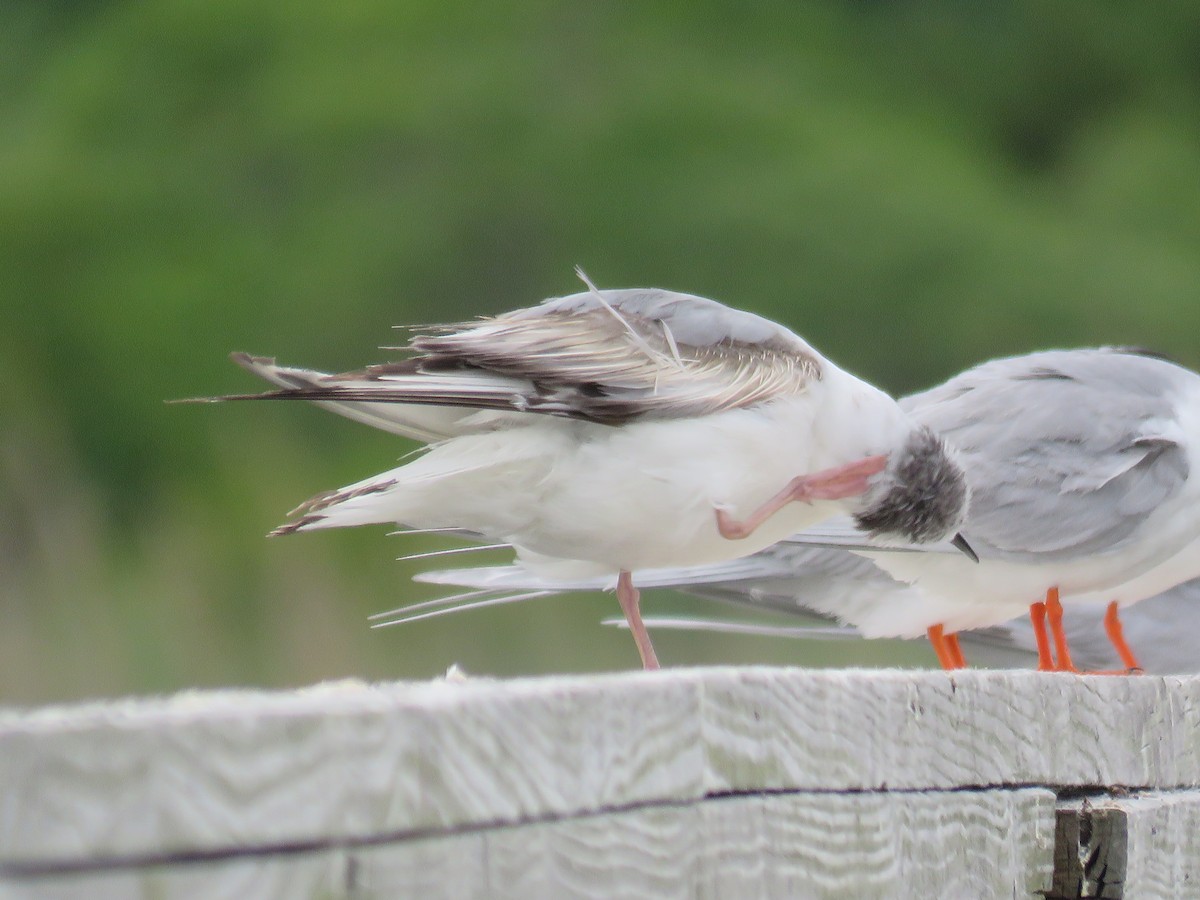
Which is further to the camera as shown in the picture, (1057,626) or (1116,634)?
(1116,634)

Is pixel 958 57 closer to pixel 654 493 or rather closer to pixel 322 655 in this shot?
pixel 322 655

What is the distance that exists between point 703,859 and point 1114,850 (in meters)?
0.79

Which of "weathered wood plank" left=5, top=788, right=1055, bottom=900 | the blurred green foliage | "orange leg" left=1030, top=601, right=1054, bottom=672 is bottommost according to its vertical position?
"orange leg" left=1030, top=601, right=1054, bottom=672

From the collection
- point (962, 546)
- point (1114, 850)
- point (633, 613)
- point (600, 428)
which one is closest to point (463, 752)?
point (1114, 850)

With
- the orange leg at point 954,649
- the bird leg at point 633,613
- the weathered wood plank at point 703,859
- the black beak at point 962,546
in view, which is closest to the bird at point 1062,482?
the black beak at point 962,546

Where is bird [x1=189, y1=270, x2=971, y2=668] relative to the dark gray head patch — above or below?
above

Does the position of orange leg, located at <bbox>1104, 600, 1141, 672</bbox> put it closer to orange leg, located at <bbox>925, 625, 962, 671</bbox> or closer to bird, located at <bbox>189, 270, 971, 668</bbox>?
orange leg, located at <bbox>925, 625, 962, 671</bbox>

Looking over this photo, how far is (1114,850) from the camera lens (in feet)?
6.59

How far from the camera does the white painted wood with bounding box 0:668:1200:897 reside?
1.00 m

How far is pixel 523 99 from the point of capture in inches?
456

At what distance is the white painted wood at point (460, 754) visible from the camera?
1.00 meters

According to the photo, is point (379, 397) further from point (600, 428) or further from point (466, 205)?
point (466, 205)

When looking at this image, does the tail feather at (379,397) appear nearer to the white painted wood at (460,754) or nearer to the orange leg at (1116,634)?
the white painted wood at (460,754)

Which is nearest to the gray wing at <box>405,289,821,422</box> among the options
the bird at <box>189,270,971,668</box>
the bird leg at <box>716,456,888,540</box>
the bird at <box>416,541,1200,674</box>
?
the bird at <box>189,270,971,668</box>
